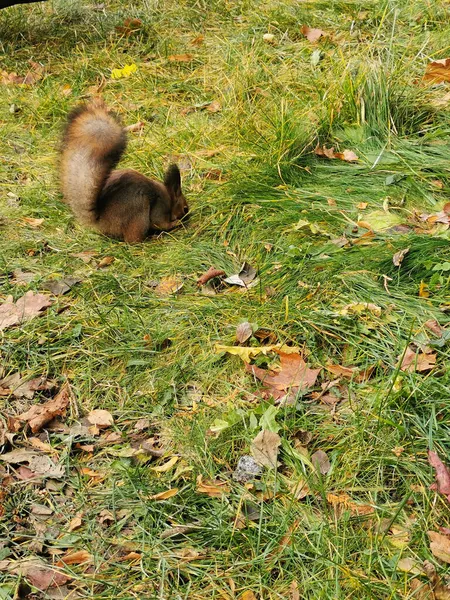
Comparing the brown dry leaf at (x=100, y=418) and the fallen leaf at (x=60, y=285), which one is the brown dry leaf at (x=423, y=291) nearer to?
the brown dry leaf at (x=100, y=418)

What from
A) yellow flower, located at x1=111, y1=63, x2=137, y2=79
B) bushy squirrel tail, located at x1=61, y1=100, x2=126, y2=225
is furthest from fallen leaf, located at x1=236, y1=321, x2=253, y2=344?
yellow flower, located at x1=111, y1=63, x2=137, y2=79

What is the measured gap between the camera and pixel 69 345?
3.53 m

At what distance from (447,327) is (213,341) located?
100 centimetres

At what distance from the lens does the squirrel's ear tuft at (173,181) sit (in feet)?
13.9

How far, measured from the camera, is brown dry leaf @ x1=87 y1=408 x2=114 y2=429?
124 inches

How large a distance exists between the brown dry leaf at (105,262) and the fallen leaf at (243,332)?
1.08m

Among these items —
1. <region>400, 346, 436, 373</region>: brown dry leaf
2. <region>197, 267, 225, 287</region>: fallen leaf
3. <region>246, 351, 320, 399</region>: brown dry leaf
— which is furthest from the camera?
<region>197, 267, 225, 287</region>: fallen leaf

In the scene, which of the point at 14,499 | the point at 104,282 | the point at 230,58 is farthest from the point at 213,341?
the point at 230,58

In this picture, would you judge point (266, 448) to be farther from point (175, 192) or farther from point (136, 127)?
point (136, 127)

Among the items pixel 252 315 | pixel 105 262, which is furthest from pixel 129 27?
pixel 252 315

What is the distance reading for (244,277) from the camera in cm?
380

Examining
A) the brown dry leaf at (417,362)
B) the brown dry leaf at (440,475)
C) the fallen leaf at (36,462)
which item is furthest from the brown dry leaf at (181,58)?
the brown dry leaf at (440,475)

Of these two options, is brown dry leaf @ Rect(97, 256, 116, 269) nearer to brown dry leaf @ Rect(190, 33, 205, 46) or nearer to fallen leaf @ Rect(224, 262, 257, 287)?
fallen leaf @ Rect(224, 262, 257, 287)

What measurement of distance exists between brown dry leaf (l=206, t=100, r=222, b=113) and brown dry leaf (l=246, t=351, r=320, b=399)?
269cm
